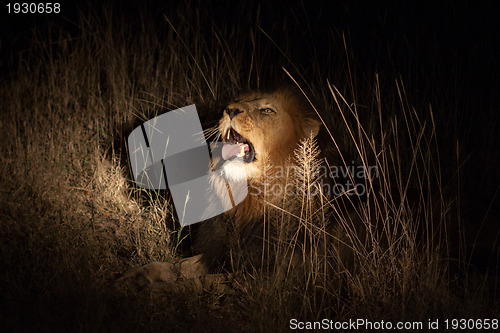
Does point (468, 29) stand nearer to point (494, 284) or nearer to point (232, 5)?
point (232, 5)

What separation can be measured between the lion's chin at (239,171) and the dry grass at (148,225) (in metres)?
0.34

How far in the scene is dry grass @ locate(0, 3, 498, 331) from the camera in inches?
102

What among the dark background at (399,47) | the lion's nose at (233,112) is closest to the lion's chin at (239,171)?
the lion's nose at (233,112)

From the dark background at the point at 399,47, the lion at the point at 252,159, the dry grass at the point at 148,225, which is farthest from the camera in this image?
the dark background at the point at 399,47

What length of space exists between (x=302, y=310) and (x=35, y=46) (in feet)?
14.2

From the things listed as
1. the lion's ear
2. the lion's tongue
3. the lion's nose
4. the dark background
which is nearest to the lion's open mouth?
the lion's tongue

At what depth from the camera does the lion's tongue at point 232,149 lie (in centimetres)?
346

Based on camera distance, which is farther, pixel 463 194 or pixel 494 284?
pixel 463 194

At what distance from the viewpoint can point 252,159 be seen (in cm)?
338

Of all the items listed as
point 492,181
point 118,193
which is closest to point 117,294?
point 118,193

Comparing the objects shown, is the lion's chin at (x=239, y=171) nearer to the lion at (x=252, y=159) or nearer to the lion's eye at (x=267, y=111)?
the lion at (x=252, y=159)

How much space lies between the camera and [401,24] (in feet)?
21.5

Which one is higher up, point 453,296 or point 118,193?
point 118,193

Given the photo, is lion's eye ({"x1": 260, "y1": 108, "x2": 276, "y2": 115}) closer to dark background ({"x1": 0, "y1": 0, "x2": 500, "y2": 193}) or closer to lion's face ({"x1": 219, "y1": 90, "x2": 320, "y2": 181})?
lion's face ({"x1": 219, "y1": 90, "x2": 320, "y2": 181})
